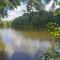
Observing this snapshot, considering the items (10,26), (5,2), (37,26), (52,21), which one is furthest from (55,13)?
(10,26)

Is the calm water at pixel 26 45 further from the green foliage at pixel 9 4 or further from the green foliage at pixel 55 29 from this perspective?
the green foliage at pixel 9 4

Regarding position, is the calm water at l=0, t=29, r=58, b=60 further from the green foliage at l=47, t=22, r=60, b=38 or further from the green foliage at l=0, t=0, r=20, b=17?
the green foliage at l=0, t=0, r=20, b=17

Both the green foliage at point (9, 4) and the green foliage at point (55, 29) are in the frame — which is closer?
the green foliage at point (9, 4)

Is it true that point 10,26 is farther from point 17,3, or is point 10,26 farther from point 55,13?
point 17,3

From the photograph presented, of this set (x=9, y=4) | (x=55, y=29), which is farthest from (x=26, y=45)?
(x=55, y=29)

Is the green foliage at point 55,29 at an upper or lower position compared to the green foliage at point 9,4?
lower

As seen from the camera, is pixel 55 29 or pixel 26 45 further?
pixel 55 29

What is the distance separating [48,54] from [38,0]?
3342mm

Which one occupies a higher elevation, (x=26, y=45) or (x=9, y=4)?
(x=9, y=4)

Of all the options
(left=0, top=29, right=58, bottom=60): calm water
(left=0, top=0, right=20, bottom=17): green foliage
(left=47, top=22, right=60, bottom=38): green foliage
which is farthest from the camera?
(left=47, top=22, right=60, bottom=38): green foliage

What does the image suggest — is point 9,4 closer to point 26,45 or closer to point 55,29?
point 26,45

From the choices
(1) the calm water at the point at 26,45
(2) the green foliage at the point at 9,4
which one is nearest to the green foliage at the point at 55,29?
(1) the calm water at the point at 26,45

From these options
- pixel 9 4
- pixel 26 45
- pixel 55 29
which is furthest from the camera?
pixel 55 29

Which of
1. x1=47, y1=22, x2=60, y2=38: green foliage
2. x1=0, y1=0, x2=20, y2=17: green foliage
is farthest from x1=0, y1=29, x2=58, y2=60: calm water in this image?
x1=0, y1=0, x2=20, y2=17: green foliage
